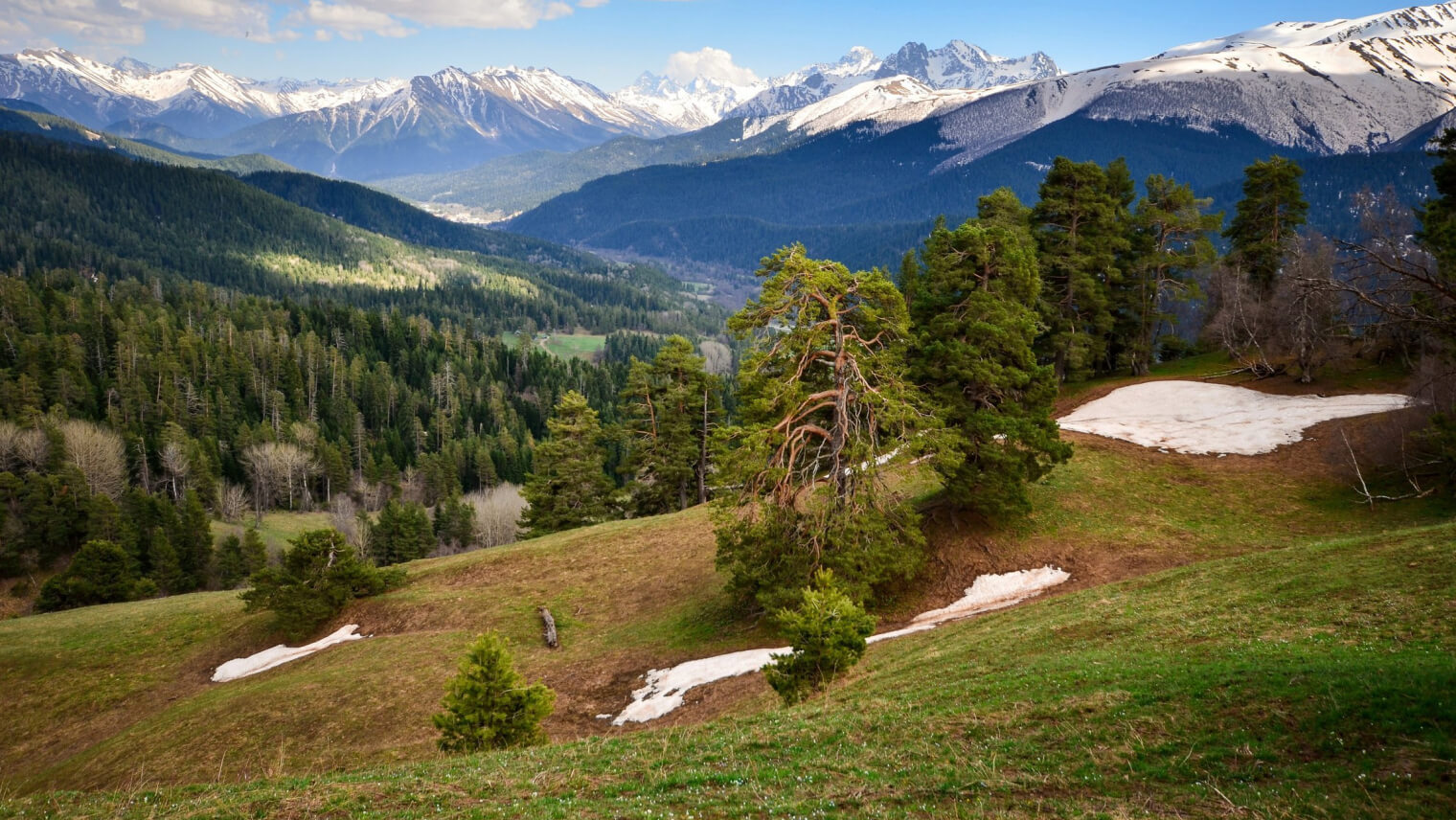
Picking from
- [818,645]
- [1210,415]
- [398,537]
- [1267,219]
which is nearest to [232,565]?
[398,537]

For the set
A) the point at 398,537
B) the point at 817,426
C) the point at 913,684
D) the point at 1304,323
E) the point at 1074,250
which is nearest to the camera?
the point at 913,684

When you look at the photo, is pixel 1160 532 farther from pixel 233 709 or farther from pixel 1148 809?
pixel 233 709

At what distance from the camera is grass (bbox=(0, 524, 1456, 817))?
35.6ft

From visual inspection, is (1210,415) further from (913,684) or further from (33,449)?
(33,449)

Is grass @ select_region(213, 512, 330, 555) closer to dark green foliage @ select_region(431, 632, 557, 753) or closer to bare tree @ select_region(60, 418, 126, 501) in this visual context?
bare tree @ select_region(60, 418, 126, 501)

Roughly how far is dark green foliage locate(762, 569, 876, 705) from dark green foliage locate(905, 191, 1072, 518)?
1050cm

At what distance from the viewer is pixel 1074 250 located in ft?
169

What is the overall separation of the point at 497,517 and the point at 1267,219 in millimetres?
92339

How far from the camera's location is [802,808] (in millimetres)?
11477

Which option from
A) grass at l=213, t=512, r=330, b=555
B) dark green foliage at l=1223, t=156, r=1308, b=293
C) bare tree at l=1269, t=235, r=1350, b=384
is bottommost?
grass at l=213, t=512, r=330, b=555

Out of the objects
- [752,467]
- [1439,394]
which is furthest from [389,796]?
[1439,394]

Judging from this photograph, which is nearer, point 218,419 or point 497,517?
point 497,517

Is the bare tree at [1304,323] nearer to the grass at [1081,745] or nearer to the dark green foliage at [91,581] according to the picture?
the grass at [1081,745]

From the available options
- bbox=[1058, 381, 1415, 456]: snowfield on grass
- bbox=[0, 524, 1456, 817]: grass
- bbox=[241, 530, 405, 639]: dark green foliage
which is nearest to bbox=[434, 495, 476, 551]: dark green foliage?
bbox=[241, 530, 405, 639]: dark green foliage
